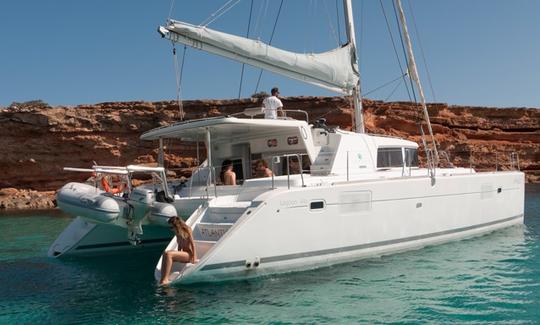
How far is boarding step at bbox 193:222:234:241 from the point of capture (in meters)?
7.14

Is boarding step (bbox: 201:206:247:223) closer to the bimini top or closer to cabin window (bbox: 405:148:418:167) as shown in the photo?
the bimini top

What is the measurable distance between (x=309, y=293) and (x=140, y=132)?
28.5m

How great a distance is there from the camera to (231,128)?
8.82 metres

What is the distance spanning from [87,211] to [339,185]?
12.6ft

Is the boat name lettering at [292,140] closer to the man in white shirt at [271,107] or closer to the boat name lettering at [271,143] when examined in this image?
the boat name lettering at [271,143]

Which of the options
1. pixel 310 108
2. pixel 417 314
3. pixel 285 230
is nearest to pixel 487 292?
pixel 417 314

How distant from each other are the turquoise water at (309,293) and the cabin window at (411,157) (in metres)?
2.40

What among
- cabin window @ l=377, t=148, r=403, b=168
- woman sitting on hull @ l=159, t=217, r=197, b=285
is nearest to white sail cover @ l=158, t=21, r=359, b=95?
cabin window @ l=377, t=148, r=403, b=168

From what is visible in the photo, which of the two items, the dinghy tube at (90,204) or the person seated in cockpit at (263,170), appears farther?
the person seated in cockpit at (263,170)

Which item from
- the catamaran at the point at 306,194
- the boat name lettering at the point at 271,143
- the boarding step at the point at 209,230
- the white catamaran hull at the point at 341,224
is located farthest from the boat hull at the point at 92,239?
the white catamaran hull at the point at 341,224

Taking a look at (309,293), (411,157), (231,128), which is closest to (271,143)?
(231,128)

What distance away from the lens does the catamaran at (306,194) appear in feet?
23.0

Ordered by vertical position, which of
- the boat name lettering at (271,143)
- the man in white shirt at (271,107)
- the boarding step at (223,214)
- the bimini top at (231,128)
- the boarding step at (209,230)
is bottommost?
the boarding step at (209,230)

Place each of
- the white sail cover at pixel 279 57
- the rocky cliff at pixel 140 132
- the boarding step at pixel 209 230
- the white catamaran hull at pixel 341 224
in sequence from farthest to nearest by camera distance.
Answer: the rocky cliff at pixel 140 132
the white sail cover at pixel 279 57
the boarding step at pixel 209 230
the white catamaran hull at pixel 341 224
